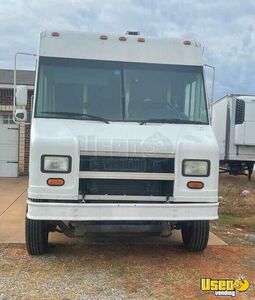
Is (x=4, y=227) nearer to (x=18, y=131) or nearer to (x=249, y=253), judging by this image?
(x=249, y=253)

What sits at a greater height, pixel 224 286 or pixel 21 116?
pixel 21 116

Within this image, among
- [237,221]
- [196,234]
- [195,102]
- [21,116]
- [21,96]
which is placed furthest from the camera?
[237,221]

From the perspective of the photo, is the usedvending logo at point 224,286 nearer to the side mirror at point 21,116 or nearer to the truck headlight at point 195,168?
the truck headlight at point 195,168

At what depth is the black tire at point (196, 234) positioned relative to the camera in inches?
247

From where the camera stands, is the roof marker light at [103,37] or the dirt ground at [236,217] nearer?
the roof marker light at [103,37]

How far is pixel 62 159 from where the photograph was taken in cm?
543

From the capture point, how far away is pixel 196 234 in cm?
635

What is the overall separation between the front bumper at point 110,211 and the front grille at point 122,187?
219 millimetres

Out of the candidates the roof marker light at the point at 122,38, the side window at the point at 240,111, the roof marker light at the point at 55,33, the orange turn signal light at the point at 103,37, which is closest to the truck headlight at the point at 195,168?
the roof marker light at the point at 122,38

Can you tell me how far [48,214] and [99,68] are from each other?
2.22 m

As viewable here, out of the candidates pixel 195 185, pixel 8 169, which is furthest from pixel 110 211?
pixel 8 169

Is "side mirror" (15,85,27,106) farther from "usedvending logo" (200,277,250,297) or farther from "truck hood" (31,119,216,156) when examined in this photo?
"usedvending logo" (200,277,250,297)

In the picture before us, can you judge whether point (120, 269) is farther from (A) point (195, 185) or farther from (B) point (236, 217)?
(B) point (236, 217)

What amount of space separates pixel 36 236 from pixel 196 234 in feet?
6.97
